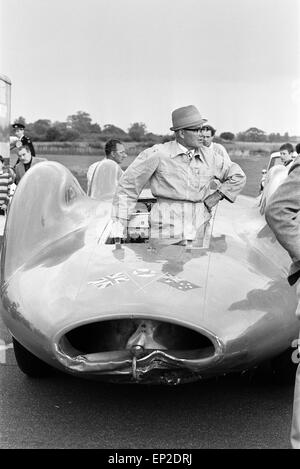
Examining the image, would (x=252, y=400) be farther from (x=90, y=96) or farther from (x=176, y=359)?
(x=90, y=96)

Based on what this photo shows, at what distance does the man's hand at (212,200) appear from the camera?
3842 mm

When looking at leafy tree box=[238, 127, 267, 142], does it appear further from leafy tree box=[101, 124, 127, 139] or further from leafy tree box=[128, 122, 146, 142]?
leafy tree box=[101, 124, 127, 139]

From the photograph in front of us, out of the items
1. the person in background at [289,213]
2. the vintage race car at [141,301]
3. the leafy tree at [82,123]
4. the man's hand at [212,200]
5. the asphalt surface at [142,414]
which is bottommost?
the asphalt surface at [142,414]

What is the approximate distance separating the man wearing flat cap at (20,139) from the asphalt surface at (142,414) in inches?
131

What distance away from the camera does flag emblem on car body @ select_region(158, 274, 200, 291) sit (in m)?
2.75

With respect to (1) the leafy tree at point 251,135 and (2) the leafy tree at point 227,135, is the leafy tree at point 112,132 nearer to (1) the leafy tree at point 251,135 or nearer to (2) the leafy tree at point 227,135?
(2) the leafy tree at point 227,135

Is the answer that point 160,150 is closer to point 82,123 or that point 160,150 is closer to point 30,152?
point 30,152

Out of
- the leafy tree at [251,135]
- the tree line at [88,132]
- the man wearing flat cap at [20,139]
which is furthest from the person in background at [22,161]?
the leafy tree at [251,135]

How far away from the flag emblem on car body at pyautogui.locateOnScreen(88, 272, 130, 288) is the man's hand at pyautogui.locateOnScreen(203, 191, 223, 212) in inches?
44.1

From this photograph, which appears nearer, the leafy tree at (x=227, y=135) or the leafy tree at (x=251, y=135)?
the leafy tree at (x=251, y=135)

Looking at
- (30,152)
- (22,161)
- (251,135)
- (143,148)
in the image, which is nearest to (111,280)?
(251,135)

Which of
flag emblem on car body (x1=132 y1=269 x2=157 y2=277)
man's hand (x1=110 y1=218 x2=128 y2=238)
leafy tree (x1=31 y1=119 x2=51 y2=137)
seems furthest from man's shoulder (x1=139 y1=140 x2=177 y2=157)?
leafy tree (x1=31 y1=119 x2=51 y2=137)

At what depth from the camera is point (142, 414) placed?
3.12 metres

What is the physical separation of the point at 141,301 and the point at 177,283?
0.23m
